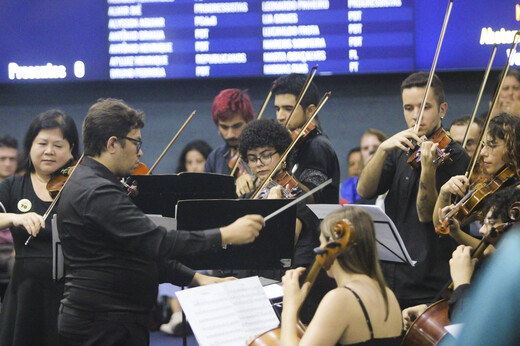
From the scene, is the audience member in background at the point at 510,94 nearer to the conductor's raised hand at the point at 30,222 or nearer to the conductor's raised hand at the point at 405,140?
the conductor's raised hand at the point at 405,140

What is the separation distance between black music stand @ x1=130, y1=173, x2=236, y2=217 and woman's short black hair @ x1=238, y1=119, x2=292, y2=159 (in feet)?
0.69

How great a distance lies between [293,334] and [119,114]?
116cm

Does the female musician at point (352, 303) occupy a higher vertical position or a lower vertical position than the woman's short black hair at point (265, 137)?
lower

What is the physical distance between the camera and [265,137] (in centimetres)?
371

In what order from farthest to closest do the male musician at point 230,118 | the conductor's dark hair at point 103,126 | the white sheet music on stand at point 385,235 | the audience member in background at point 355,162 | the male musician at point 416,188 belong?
the audience member in background at point 355,162 → the male musician at point 230,118 → the male musician at point 416,188 → the white sheet music on stand at point 385,235 → the conductor's dark hair at point 103,126

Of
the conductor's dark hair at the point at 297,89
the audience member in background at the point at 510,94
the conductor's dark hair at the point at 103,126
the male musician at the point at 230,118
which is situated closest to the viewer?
the conductor's dark hair at the point at 103,126

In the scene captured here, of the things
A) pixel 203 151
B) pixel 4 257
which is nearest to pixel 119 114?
pixel 4 257

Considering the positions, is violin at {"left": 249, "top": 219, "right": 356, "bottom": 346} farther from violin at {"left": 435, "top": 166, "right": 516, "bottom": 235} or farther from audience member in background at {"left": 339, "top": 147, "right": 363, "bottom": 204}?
audience member in background at {"left": 339, "top": 147, "right": 363, "bottom": 204}

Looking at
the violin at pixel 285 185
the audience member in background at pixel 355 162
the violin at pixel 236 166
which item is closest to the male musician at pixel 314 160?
the violin at pixel 285 185

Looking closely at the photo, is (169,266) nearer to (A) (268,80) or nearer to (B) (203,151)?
(B) (203,151)

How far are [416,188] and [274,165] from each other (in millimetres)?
702

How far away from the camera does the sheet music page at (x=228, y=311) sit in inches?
104

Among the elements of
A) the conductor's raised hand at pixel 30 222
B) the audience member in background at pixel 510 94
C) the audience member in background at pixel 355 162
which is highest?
the audience member in background at pixel 510 94

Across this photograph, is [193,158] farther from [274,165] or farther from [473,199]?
[473,199]
